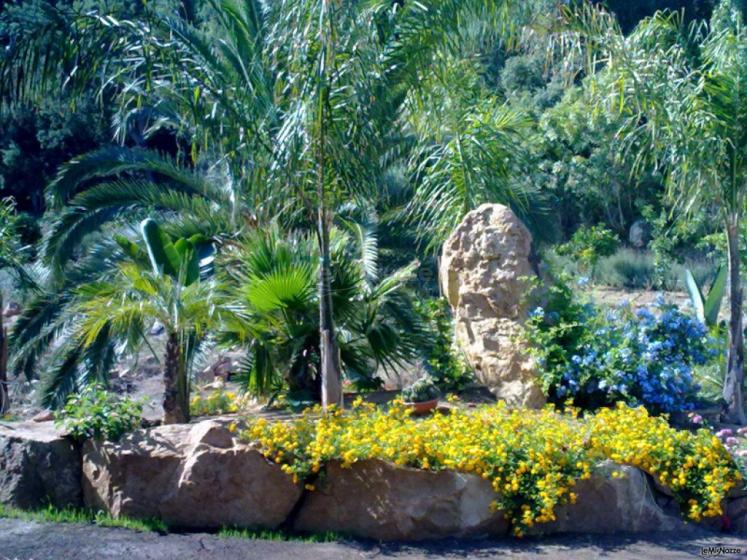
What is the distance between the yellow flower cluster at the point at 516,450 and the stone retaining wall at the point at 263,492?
121 millimetres

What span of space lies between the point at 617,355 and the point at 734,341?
4.26ft

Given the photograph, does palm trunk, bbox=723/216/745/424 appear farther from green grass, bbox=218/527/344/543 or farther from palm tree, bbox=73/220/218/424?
palm tree, bbox=73/220/218/424

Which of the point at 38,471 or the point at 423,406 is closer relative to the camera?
the point at 38,471

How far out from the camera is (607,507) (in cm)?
728

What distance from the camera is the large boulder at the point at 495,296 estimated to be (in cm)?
949

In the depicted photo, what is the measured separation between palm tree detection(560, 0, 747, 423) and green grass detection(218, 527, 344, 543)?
450 centimetres

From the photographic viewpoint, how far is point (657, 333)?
375 inches

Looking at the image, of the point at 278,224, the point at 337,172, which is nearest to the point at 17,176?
the point at 278,224

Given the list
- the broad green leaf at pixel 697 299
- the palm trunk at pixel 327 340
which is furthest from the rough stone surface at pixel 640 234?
the palm trunk at pixel 327 340

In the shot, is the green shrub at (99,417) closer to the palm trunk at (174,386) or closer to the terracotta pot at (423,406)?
the palm trunk at (174,386)

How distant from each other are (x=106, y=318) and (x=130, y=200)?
22.3ft

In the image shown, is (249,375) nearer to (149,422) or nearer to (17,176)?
(149,422)

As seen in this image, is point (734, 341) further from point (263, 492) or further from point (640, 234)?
point (640, 234)

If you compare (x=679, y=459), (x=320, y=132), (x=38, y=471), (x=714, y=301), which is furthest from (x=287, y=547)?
(x=714, y=301)
